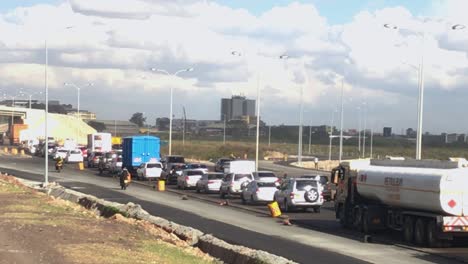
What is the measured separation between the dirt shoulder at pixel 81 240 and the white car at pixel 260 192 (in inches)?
538

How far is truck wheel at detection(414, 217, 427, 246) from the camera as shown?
24.9 m

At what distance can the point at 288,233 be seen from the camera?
27875 millimetres

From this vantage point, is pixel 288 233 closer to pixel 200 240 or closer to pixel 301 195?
pixel 200 240

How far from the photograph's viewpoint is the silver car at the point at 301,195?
3766 centimetres

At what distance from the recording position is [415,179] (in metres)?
25.5

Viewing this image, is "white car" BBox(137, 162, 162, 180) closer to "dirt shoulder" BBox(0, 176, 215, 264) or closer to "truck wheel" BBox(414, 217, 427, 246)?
"dirt shoulder" BBox(0, 176, 215, 264)

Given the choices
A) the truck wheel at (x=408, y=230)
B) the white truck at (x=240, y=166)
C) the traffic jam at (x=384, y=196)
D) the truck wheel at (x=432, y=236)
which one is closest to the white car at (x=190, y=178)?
the traffic jam at (x=384, y=196)

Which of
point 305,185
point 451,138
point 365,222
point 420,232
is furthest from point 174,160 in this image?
point 451,138

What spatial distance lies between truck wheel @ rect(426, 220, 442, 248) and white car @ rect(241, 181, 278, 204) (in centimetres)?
1765

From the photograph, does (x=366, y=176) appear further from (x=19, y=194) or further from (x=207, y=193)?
(x=207, y=193)

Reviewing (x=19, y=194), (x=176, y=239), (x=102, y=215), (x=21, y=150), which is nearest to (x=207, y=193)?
(x=19, y=194)

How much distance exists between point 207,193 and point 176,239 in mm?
30331

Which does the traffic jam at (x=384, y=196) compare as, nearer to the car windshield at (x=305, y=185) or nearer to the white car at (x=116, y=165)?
the car windshield at (x=305, y=185)

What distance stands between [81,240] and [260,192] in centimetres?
2264
